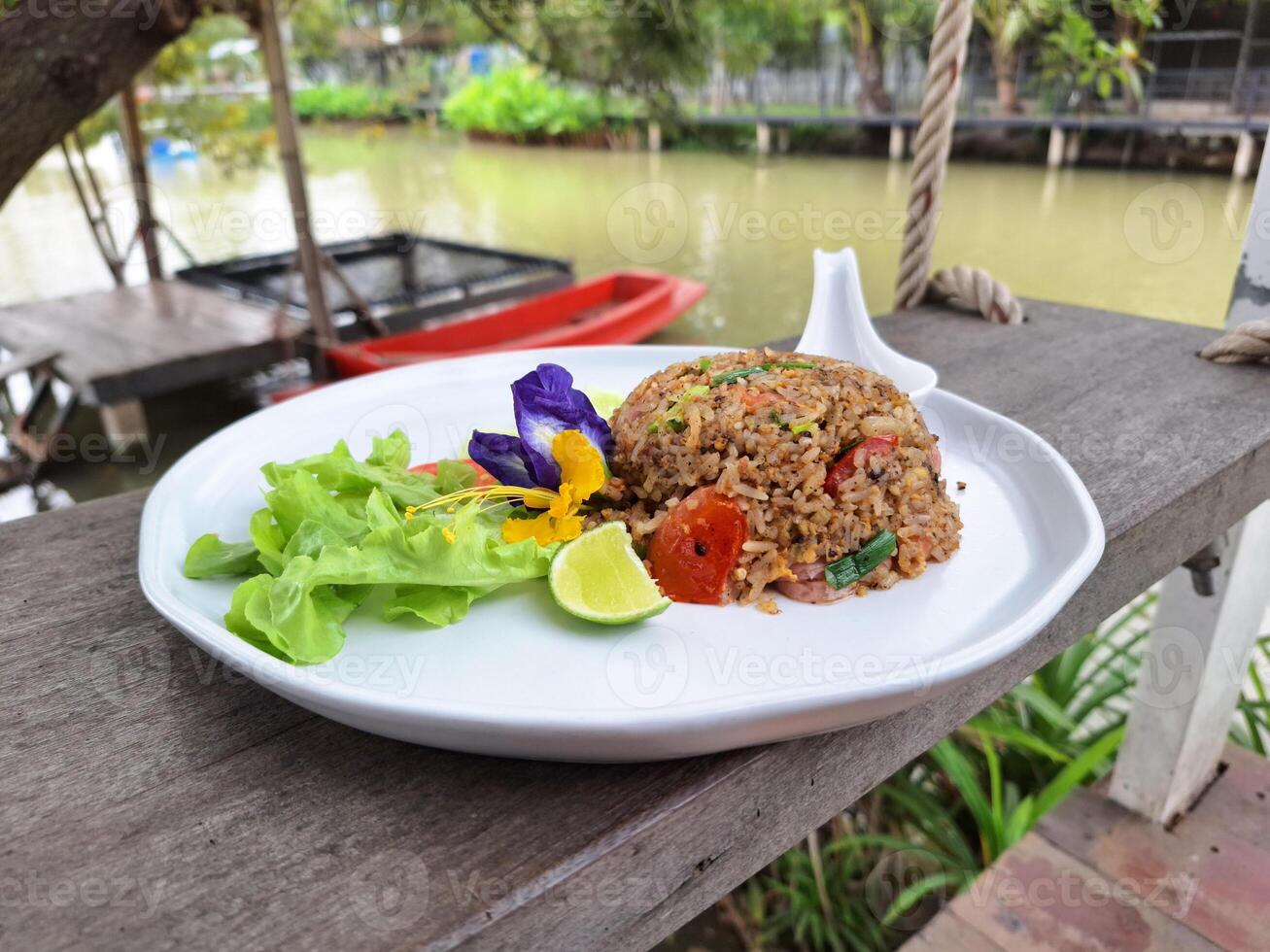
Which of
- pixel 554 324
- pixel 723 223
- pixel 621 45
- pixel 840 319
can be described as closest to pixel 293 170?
pixel 621 45

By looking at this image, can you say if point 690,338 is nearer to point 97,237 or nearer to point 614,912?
point 97,237

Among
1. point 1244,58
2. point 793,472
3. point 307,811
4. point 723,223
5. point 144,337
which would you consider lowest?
point 723,223

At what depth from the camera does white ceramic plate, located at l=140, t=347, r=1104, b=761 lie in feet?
1.70

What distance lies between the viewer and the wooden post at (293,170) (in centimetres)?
390

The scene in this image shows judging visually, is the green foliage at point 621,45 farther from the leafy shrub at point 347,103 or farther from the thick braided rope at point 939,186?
the leafy shrub at point 347,103

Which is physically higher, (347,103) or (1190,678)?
(347,103)

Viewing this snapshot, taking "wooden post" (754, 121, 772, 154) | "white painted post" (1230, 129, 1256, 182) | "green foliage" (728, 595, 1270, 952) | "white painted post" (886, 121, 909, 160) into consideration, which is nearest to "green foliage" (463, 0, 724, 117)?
"green foliage" (728, 595, 1270, 952)

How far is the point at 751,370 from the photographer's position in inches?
33.0

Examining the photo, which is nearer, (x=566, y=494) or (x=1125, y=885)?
(x=566, y=494)

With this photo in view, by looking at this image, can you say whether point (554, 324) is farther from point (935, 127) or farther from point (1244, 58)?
point (1244, 58)

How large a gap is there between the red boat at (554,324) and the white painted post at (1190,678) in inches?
133

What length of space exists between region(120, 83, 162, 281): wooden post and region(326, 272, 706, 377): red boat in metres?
2.02

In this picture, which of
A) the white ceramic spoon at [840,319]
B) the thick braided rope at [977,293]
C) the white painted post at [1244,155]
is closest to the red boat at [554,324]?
the thick braided rope at [977,293]

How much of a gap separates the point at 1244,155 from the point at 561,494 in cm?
1053
